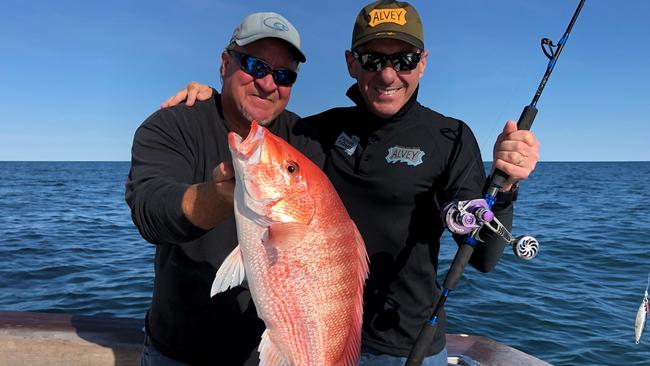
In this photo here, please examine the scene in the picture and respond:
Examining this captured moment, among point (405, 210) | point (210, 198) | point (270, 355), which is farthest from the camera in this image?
point (405, 210)

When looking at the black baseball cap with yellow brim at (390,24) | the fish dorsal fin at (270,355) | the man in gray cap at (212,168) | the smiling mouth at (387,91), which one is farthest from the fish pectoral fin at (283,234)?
the black baseball cap with yellow brim at (390,24)

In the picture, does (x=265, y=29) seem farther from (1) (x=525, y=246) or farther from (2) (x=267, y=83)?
(1) (x=525, y=246)

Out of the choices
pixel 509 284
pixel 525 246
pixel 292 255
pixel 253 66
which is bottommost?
pixel 292 255

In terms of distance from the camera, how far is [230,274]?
204cm

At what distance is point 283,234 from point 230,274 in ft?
0.94

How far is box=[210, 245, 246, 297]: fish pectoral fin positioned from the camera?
2.02m

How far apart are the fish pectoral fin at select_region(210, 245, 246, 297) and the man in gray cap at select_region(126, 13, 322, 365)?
1.77 feet

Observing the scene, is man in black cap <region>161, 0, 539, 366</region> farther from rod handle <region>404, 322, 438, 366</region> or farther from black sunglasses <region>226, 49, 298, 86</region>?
black sunglasses <region>226, 49, 298, 86</region>

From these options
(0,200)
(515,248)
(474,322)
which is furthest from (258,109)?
(0,200)

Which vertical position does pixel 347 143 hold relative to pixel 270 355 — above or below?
above

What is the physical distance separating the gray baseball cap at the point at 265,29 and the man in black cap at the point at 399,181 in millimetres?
471

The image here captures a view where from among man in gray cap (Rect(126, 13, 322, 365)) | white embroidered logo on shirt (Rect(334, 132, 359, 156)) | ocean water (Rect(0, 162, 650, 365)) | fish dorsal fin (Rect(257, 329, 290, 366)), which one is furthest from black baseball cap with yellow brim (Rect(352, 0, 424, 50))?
ocean water (Rect(0, 162, 650, 365))

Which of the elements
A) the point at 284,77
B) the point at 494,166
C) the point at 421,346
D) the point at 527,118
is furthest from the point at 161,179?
the point at 527,118

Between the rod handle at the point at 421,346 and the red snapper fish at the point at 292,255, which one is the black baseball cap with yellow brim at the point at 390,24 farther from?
the rod handle at the point at 421,346
